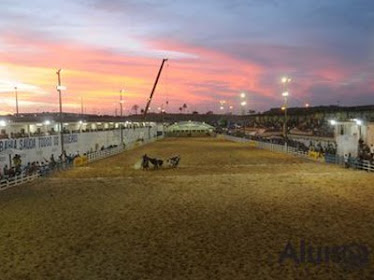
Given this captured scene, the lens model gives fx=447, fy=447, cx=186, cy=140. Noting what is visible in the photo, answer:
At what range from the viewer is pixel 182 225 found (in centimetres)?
1623

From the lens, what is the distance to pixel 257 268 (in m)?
11.4

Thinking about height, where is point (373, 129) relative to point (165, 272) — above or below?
above

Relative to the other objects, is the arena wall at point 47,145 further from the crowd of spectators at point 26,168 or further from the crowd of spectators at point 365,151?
the crowd of spectators at point 365,151

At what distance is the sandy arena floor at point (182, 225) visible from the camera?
11.5 meters

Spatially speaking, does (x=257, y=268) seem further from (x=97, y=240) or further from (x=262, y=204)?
(x=262, y=204)

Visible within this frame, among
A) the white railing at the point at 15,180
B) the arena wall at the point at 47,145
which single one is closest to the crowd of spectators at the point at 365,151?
the white railing at the point at 15,180

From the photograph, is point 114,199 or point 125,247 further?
point 114,199

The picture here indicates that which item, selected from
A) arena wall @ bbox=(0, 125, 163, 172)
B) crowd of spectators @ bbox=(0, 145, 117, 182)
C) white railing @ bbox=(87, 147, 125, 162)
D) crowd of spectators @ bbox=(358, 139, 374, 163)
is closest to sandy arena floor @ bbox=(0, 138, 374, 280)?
crowd of spectators @ bbox=(0, 145, 117, 182)

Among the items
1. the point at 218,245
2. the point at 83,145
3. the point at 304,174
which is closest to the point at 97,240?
the point at 218,245

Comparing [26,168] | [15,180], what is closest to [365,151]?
[26,168]

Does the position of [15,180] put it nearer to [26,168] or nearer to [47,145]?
[26,168]

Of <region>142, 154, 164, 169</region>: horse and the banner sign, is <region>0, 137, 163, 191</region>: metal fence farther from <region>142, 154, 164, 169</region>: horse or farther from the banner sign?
<region>142, 154, 164, 169</region>: horse

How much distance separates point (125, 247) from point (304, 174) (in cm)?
1971

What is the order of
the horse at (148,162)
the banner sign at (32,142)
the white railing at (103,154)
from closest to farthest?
the banner sign at (32,142) < the horse at (148,162) < the white railing at (103,154)
